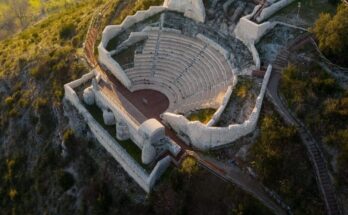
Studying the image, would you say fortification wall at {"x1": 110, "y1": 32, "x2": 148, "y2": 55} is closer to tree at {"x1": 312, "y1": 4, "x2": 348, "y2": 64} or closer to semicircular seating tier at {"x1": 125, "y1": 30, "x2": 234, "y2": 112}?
semicircular seating tier at {"x1": 125, "y1": 30, "x2": 234, "y2": 112}

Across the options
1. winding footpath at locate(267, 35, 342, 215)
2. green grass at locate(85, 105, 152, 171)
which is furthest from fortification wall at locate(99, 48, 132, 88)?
winding footpath at locate(267, 35, 342, 215)

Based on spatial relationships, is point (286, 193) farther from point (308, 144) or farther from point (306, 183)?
point (308, 144)

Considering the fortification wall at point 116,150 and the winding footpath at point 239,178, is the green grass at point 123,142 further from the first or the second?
the winding footpath at point 239,178

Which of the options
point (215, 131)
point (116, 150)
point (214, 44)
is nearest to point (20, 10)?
point (214, 44)

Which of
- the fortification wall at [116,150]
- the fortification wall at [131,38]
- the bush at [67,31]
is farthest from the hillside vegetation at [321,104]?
the bush at [67,31]

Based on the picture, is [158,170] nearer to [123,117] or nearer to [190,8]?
[123,117]

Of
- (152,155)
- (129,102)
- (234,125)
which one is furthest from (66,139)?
(234,125)
